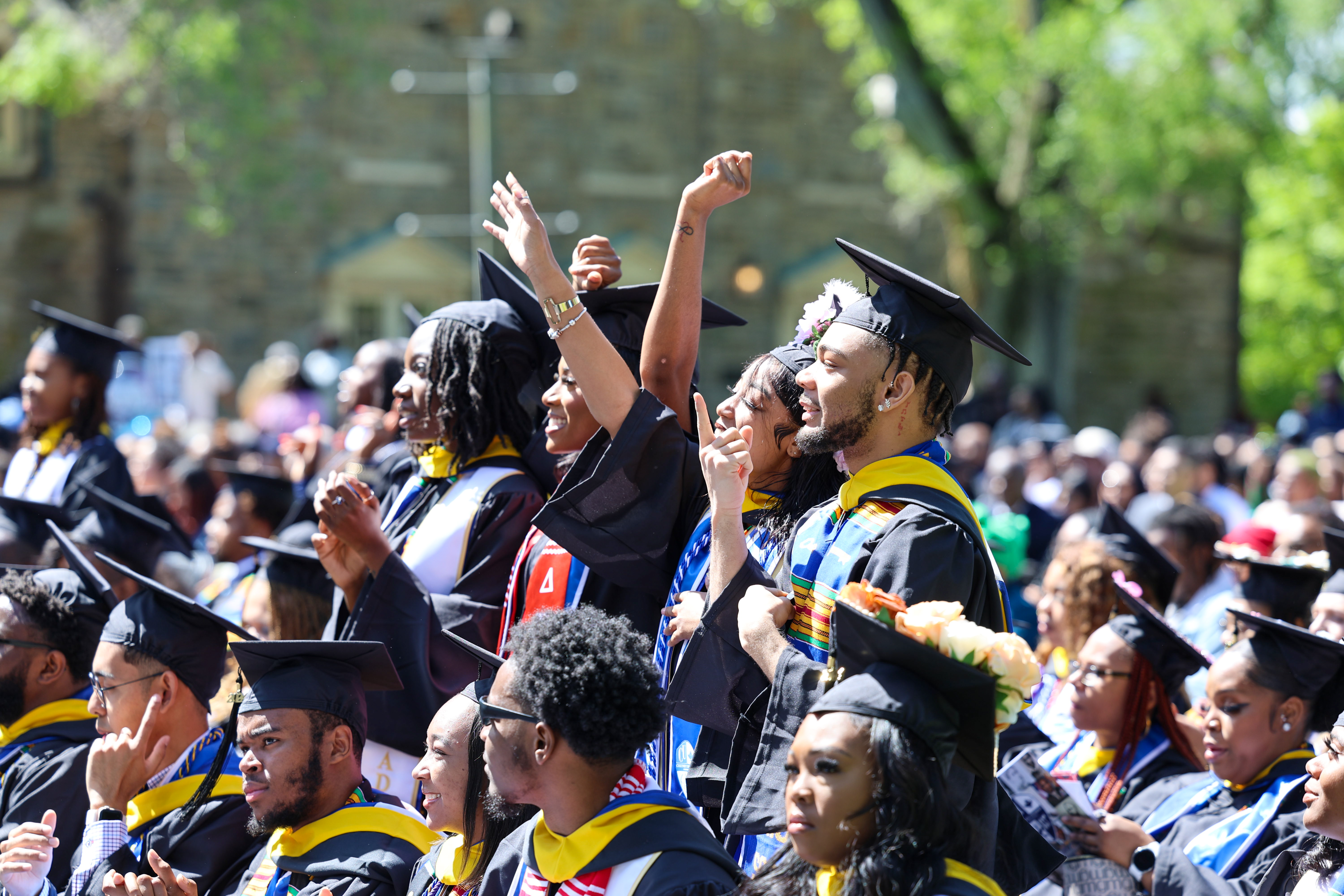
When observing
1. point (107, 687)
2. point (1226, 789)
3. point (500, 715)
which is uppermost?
point (500, 715)

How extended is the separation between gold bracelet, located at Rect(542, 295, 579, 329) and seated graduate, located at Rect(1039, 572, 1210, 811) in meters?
2.05

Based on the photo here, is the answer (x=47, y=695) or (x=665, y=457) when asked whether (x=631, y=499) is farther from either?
(x=47, y=695)

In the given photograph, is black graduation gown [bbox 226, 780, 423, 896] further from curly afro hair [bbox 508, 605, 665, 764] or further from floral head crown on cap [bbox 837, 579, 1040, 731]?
floral head crown on cap [bbox 837, 579, 1040, 731]

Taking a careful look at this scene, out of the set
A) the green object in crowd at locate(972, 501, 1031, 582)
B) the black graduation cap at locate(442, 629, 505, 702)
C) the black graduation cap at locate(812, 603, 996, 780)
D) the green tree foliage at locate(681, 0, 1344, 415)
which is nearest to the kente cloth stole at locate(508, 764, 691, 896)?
the black graduation cap at locate(442, 629, 505, 702)

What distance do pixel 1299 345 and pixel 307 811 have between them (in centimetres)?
3229

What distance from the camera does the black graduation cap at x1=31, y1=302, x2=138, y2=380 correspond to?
20.3 feet

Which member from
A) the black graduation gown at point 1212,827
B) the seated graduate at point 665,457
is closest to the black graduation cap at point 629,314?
the seated graduate at point 665,457

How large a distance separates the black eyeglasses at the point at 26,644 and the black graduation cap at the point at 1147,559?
3609 millimetres

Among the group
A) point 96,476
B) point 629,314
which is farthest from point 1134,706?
point 96,476

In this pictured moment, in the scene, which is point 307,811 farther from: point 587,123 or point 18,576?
point 587,123

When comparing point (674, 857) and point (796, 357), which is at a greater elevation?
point (796, 357)

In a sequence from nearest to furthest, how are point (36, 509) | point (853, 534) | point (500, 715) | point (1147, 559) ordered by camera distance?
point (500, 715)
point (853, 534)
point (1147, 559)
point (36, 509)

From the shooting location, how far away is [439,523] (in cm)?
416

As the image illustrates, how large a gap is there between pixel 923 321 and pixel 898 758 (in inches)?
41.5
